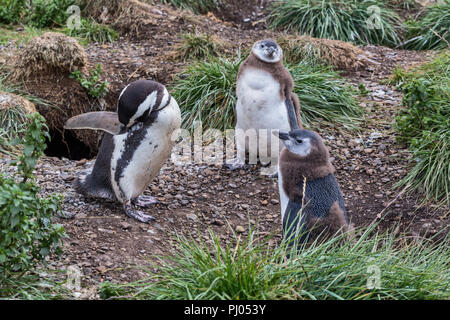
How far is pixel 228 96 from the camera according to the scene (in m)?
5.92

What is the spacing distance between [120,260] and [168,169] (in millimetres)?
1816

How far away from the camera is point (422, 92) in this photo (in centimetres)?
504

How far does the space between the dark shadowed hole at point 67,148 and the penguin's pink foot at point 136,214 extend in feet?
7.40

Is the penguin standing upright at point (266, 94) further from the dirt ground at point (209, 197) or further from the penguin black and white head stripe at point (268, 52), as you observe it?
the dirt ground at point (209, 197)

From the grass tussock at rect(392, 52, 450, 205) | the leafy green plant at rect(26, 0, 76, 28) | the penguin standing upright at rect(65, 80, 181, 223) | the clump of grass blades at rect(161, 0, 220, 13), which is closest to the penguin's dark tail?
the penguin standing upright at rect(65, 80, 181, 223)

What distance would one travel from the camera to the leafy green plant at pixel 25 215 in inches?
111

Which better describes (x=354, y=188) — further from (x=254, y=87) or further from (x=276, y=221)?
(x=254, y=87)

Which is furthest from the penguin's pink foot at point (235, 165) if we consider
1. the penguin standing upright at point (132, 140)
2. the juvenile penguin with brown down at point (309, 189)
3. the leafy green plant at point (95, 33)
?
the leafy green plant at point (95, 33)

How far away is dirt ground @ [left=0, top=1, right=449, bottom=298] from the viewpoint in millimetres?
3902

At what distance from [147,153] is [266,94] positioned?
1.23 metres

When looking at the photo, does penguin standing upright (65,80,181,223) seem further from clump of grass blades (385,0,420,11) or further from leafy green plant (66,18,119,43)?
clump of grass blades (385,0,420,11)

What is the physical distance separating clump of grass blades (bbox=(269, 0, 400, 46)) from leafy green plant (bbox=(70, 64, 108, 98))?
2826mm

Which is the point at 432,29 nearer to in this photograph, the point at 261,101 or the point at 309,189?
the point at 261,101
